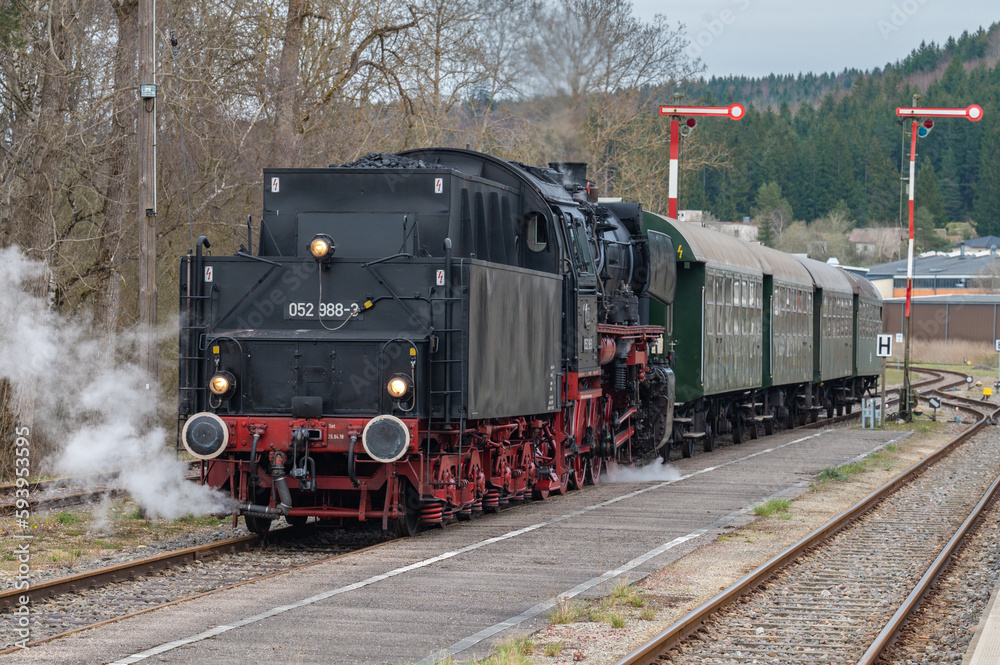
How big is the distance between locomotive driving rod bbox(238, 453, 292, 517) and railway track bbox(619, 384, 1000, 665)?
3714mm

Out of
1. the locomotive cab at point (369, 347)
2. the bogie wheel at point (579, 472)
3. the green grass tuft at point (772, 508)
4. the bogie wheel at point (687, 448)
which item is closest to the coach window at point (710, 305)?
the bogie wheel at point (687, 448)

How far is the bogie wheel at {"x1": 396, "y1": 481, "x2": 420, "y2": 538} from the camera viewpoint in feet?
37.3

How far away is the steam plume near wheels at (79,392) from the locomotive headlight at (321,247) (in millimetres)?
3096

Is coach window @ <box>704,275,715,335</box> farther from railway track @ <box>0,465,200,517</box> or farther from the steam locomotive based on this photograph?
railway track @ <box>0,465,200,517</box>

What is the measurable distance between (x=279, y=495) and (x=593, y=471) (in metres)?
6.66

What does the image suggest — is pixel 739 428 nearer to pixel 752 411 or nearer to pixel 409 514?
pixel 752 411

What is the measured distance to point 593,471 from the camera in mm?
16453

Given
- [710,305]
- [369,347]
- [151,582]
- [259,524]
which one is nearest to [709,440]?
[710,305]

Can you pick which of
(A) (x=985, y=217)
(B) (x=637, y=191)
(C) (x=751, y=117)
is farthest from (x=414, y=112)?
(A) (x=985, y=217)

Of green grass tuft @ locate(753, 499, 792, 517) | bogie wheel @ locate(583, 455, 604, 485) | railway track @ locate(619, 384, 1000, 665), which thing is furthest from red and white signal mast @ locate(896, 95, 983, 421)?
green grass tuft @ locate(753, 499, 792, 517)

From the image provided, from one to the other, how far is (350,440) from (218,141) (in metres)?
12.6

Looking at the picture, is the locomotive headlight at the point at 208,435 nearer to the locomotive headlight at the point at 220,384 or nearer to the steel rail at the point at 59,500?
the locomotive headlight at the point at 220,384

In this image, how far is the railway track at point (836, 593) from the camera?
7.66 metres

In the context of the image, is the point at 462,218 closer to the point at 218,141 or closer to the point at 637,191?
the point at 218,141
